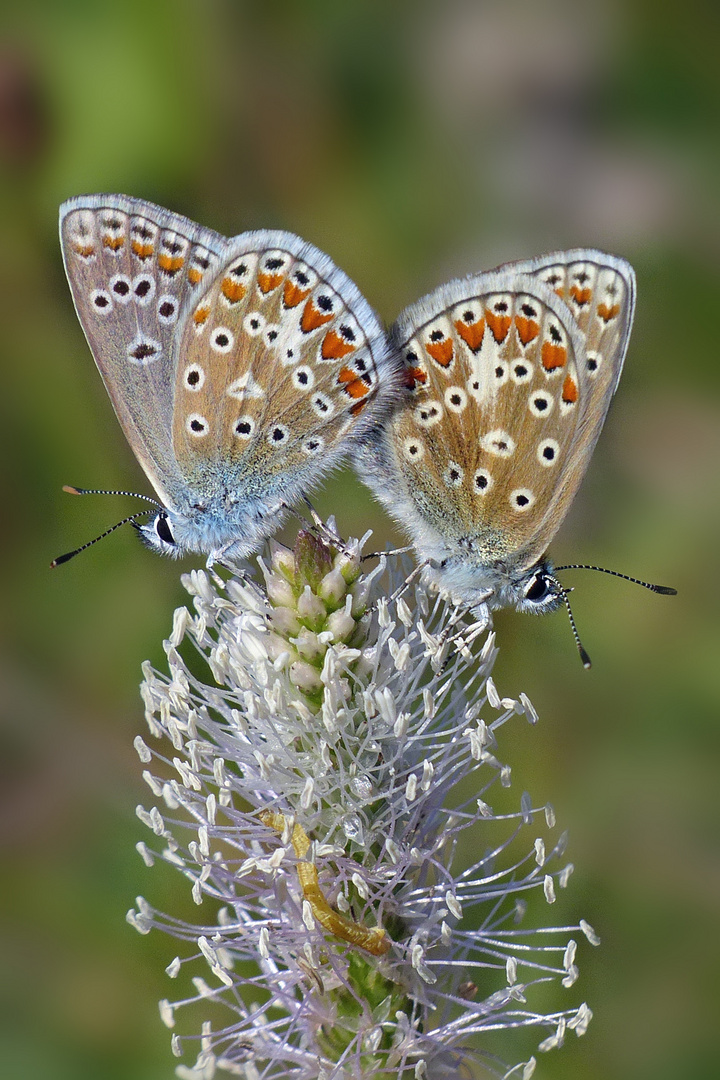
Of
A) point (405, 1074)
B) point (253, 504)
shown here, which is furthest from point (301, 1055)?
point (253, 504)

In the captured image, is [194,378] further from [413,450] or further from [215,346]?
[413,450]

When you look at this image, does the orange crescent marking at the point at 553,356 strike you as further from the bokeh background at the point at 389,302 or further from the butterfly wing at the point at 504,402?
the bokeh background at the point at 389,302

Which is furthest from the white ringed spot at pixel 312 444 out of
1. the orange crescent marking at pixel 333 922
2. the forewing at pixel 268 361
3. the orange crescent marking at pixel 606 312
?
the orange crescent marking at pixel 333 922

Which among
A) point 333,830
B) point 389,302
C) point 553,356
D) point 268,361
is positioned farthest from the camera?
point 389,302

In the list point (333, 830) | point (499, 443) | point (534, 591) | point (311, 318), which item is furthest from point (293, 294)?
point (333, 830)

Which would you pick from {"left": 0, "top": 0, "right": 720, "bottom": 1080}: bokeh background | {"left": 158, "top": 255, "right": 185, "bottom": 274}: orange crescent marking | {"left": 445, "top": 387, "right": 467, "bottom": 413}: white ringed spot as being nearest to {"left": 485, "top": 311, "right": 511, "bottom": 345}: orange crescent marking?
{"left": 445, "top": 387, "right": 467, "bottom": 413}: white ringed spot

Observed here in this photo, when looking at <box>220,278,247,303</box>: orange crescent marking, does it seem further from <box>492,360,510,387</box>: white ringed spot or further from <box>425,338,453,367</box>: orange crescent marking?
<box>492,360,510,387</box>: white ringed spot

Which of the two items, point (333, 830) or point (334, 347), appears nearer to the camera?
point (333, 830)

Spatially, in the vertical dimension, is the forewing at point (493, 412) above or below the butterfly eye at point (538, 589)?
above
